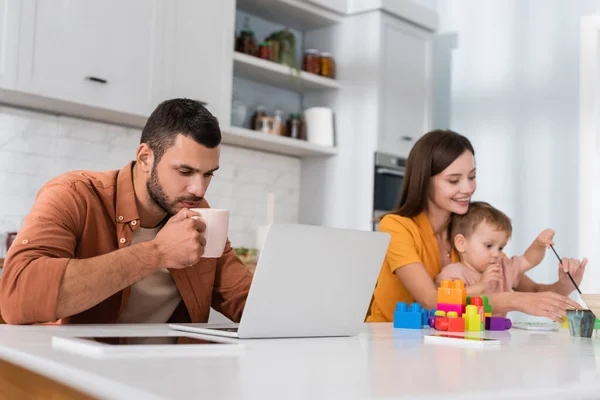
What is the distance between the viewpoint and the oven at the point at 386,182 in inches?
170

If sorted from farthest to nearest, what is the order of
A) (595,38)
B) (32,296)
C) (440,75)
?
(440,75), (595,38), (32,296)

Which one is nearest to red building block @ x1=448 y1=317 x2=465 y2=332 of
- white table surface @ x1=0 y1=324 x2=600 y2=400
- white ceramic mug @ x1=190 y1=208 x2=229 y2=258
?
white table surface @ x1=0 y1=324 x2=600 y2=400

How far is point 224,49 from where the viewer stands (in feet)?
12.5

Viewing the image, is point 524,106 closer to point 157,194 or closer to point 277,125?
point 277,125

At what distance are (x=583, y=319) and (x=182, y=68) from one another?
2394 mm

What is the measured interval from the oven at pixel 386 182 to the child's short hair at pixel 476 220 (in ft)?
5.22

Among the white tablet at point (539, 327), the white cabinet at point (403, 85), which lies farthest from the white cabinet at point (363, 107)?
the white tablet at point (539, 327)

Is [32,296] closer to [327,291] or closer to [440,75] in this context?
[327,291]

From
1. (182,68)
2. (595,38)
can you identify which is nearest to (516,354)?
(182,68)

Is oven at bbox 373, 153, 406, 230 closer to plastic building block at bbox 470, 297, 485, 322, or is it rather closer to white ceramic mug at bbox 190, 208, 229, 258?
plastic building block at bbox 470, 297, 485, 322

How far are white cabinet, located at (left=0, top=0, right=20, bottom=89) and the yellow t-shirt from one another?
1.57 metres

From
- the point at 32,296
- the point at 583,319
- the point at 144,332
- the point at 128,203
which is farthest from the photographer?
the point at 128,203

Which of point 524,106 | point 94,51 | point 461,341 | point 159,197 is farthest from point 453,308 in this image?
point 524,106

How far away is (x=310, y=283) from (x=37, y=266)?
58 cm
